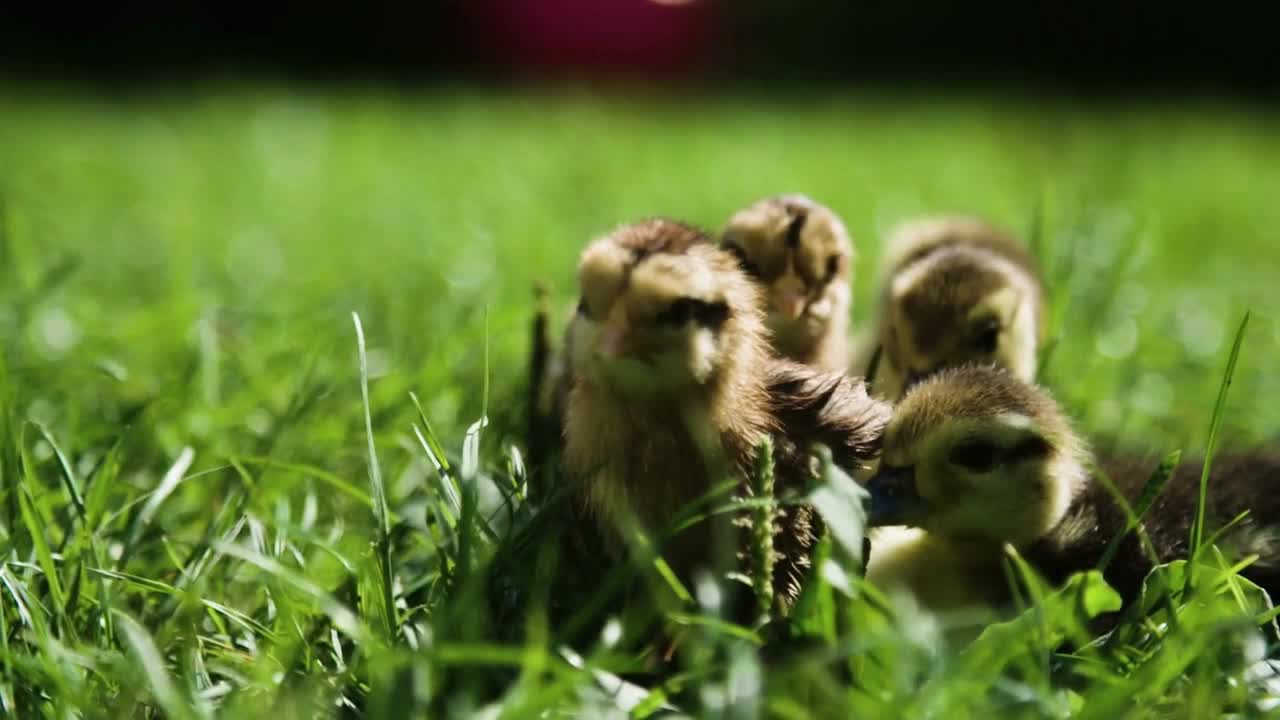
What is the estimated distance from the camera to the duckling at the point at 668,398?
5.35ft

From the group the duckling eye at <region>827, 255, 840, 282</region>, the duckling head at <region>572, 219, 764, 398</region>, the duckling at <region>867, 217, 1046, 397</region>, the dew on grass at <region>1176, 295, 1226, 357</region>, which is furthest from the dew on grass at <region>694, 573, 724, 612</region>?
the dew on grass at <region>1176, 295, 1226, 357</region>

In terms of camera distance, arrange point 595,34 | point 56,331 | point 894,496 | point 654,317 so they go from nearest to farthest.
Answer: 1. point 654,317
2. point 894,496
3. point 56,331
4. point 595,34

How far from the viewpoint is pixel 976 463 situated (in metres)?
1.86

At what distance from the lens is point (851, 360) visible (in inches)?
116

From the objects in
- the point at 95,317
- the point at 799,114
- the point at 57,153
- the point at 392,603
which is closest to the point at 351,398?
the point at 95,317

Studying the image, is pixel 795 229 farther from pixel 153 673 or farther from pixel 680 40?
pixel 680 40

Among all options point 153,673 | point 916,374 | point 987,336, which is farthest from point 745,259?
point 153,673

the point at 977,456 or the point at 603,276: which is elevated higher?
the point at 603,276

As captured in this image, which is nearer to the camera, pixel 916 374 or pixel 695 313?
pixel 695 313

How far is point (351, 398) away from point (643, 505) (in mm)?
1154

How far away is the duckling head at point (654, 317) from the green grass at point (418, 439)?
0.62 feet

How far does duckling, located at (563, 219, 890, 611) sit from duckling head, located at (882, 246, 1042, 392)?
0.79 m

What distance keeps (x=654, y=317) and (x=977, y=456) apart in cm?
54

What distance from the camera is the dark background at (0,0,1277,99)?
1262 cm
